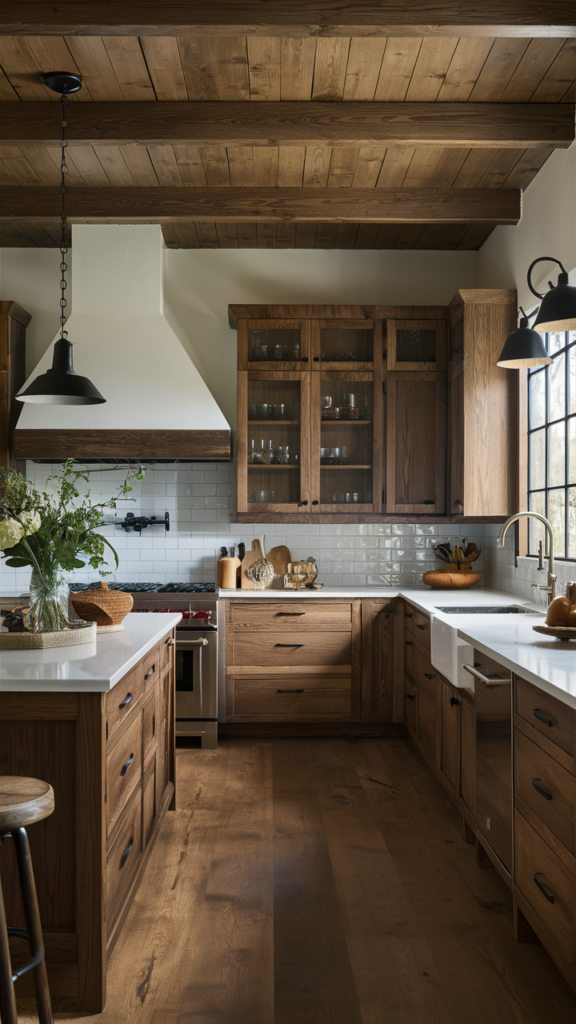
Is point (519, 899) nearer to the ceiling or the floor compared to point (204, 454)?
nearer to the floor

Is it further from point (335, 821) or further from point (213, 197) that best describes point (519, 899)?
point (213, 197)

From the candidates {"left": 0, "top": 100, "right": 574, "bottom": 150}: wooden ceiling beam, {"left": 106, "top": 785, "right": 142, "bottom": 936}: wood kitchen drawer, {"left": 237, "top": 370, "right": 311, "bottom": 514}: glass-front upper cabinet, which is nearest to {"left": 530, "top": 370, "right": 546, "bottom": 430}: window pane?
{"left": 0, "top": 100, "right": 574, "bottom": 150}: wooden ceiling beam

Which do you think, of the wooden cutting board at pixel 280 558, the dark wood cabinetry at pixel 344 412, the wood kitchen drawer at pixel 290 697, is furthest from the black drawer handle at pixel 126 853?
the wooden cutting board at pixel 280 558

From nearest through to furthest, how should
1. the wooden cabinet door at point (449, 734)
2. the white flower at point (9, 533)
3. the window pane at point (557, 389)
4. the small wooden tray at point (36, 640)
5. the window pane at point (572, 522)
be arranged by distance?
1. the white flower at point (9, 533)
2. the small wooden tray at point (36, 640)
3. the wooden cabinet door at point (449, 734)
4. the window pane at point (572, 522)
5. the window pane at point (557, 389)

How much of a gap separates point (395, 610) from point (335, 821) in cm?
150

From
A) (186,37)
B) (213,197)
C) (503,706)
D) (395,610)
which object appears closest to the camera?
(503,706)

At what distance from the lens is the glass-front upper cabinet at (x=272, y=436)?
456 cm

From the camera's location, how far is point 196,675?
418cm

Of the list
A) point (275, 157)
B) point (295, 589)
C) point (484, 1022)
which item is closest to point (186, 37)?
point (275, 157)

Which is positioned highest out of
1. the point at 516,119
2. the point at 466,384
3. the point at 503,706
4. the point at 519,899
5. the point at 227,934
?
the point at 516,119

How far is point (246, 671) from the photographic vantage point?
430 centimetres

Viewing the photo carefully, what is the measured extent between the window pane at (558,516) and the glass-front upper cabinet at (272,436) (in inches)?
59.5

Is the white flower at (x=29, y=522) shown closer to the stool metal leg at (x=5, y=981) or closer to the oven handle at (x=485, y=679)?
the stool metal leg at (x=5, y=981)

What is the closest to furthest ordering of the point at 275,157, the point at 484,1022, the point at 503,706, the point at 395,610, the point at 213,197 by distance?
the point at 484,1022, the point at 503,706, the point at 275,157, the point at 213,197, the point at 395,610
